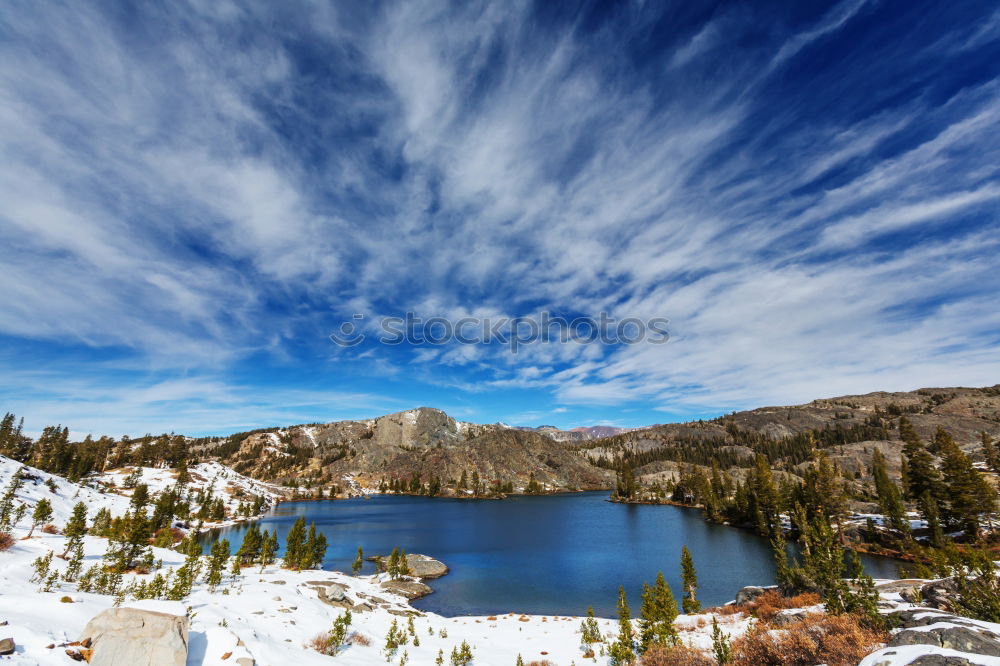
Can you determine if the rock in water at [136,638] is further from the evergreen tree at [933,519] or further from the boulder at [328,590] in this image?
the evergreen tree at [933,519]

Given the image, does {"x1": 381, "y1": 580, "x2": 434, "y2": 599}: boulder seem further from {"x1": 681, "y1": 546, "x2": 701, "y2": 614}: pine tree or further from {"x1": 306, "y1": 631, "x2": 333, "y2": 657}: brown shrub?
{"x1": 681, "y1": 546, "x2": 701, "y2": 614}: pine tree

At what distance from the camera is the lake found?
179ft

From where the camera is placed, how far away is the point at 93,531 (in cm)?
5566

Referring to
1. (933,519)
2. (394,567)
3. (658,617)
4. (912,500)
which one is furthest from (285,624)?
(912,500)

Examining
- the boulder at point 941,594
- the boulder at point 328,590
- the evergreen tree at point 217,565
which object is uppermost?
the boulder at point 941,594

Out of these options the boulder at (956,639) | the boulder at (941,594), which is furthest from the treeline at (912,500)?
the boulder at (956,639)

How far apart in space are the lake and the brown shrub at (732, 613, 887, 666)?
3606 centimetres

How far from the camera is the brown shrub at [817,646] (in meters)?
14.6

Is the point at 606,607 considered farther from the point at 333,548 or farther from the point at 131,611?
the point at 333,548

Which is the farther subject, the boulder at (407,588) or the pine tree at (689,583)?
the boulder at (407,588)

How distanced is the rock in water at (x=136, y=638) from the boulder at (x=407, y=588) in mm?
46847

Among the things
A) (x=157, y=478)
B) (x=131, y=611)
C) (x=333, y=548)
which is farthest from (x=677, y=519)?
(x=157, y=478)

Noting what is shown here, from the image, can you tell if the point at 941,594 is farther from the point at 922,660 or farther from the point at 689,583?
the point at 689,583

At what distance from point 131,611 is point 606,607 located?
5090 centimetres
